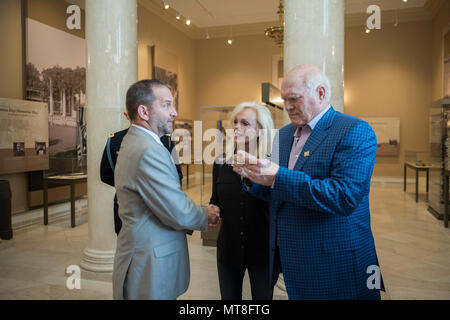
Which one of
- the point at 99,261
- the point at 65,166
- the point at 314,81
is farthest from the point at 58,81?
the point at 314,81

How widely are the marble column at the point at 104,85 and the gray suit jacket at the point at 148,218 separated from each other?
2.35 metres

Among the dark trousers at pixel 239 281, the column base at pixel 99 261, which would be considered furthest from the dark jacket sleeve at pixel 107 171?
the dark trousers at pixel 239 281

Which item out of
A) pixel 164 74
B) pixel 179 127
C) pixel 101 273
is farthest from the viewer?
pixel 179 127

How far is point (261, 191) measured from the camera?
6.68ft

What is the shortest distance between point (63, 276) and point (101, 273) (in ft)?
1.85

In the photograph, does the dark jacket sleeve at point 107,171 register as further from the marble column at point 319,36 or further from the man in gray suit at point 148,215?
the marble column at point 319,36

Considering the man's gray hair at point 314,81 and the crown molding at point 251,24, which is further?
the crown molding at point 251,24

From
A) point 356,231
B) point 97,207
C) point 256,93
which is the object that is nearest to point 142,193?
point 356,231

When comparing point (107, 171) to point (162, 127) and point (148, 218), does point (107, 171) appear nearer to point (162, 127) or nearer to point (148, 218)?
point (162, 127)

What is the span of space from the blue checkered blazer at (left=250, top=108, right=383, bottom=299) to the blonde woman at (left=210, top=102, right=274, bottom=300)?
1.61 ft

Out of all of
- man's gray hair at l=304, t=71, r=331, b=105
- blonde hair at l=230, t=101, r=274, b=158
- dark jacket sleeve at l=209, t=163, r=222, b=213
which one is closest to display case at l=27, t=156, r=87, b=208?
dark jacket sleeve at l=209, t=163, r=222, b=213

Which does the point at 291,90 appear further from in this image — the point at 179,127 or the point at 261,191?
the point at 179,127

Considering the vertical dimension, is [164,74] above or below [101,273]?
above

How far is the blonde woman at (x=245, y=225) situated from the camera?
93.4 inches
